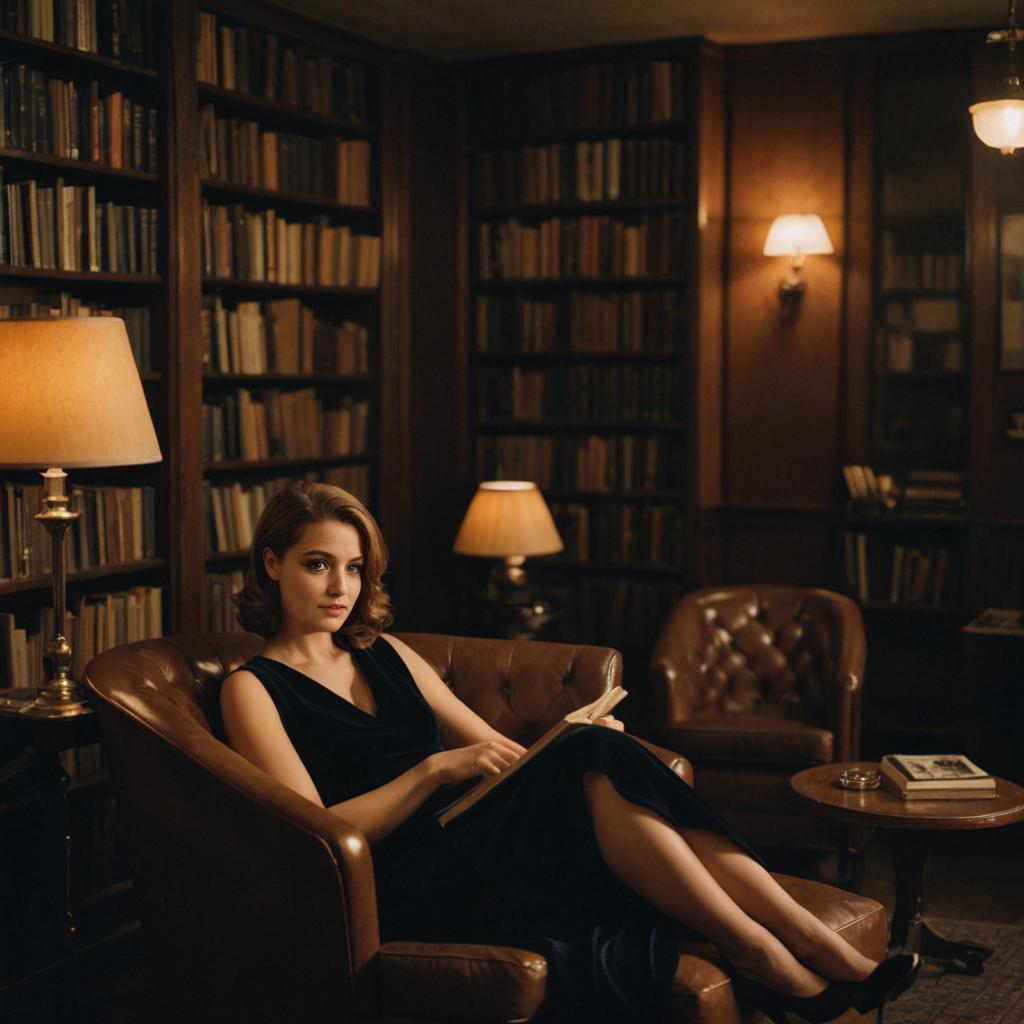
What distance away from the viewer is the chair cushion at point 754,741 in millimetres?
4344

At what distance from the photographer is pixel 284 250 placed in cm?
507

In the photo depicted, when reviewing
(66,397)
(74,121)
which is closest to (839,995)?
(66,397)

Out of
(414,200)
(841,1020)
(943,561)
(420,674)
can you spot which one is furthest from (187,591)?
(943,561)

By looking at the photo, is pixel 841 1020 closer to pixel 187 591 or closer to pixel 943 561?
pixel 187 591

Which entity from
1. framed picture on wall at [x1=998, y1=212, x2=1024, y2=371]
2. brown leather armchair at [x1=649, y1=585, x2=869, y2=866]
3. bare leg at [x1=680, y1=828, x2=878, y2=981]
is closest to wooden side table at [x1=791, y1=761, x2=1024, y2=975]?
brown leather armchair at [x1=649, y1=585, x2=869, y2=866]

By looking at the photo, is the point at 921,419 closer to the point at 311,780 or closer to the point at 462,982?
the point at 311,780

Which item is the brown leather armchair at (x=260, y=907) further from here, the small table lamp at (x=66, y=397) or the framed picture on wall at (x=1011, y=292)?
the framed picture on wall at (x=1011, y=292)

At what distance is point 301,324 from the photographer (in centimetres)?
522

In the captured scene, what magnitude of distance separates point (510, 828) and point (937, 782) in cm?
123

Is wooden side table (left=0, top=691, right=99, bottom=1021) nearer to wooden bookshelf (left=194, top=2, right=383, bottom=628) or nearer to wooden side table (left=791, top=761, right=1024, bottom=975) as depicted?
wooden bookshelf (left=194, top=2, right=383, bottom=628)

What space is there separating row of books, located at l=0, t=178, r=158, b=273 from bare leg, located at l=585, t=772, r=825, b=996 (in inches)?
88.8

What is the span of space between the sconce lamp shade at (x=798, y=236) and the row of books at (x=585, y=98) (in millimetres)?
570

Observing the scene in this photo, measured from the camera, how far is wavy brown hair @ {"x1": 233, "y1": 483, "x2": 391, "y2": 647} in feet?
10.1

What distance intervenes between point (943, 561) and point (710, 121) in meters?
1.88
